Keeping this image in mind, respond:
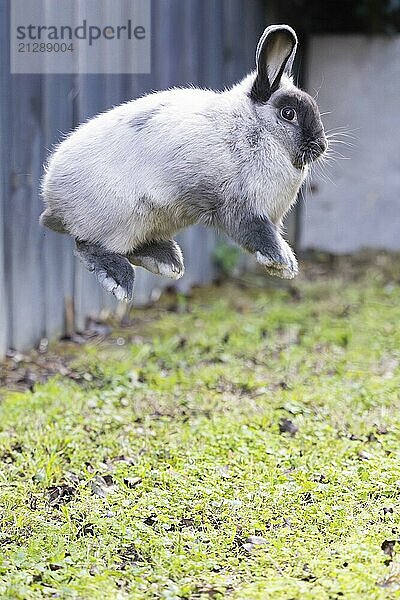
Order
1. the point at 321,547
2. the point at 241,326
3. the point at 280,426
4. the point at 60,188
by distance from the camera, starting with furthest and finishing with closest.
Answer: the point at 241,326 < the point at 280,426 < the point at 321,547 < the point at 60,188

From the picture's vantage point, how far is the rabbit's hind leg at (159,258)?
258 cm

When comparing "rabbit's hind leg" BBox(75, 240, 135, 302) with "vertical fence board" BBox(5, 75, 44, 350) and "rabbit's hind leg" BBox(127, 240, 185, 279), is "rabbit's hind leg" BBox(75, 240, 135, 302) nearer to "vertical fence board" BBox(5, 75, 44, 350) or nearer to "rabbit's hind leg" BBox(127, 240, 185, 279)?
"rabbit's hind leg" BBox(127, 240, 185, 279)

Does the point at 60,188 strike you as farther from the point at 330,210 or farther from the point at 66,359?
the point at 330,210

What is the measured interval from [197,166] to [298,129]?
0.28 meters

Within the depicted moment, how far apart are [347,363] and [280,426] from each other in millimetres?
1177

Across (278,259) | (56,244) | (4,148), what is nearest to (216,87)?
(56,244)

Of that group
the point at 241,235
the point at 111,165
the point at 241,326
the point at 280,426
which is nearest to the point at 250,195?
the point at 241,235

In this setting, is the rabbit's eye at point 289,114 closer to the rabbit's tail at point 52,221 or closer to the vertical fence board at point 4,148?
the rabbit's tail at point 52,221

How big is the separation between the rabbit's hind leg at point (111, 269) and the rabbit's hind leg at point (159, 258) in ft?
0.44

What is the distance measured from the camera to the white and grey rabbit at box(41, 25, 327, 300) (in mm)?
2299

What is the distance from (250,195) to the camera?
2295mm

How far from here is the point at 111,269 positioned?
2404 millimetres

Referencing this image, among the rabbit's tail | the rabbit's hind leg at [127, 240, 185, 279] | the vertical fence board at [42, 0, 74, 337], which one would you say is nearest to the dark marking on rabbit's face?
the rabbit's hind leg at [127, 240, 185, 279]

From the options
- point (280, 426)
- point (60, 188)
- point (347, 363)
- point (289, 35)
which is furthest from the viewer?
point (347, 363)
